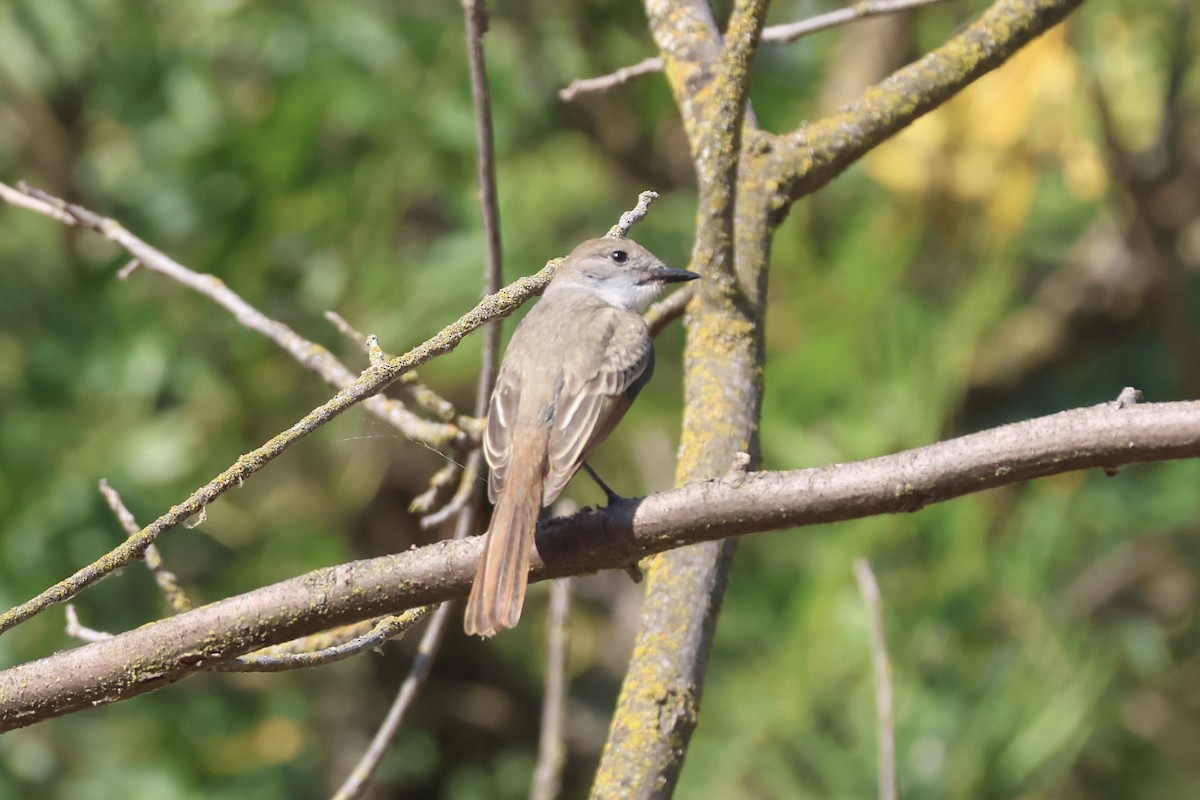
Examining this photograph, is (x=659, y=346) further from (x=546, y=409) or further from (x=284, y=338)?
(x=284, y=338)

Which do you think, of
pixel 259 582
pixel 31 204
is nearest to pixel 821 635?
pixel 259 582

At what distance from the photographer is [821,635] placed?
453 cm

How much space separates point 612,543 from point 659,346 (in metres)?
3.51

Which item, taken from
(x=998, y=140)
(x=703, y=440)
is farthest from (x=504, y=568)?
(x=998, y=140)

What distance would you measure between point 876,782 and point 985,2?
3.33m

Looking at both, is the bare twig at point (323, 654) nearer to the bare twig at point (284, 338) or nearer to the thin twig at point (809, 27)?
the bare twig at point (284, 338)

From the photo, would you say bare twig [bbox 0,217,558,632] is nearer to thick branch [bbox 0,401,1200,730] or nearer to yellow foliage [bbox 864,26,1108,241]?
thick branch [bbox 0,401,1200,730]

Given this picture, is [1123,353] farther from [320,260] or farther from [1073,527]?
[320,260]

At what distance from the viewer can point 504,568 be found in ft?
6.95

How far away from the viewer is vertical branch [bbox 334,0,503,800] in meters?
2.46

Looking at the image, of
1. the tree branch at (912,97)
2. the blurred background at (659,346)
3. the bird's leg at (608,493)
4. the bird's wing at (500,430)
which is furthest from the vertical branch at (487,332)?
the blurred background at (659,346)

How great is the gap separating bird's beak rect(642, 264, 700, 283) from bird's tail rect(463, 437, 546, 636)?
1258mm

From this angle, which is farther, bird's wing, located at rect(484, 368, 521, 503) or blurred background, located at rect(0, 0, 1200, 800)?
blurred background, located at rect(0, 0, 1200, 800)

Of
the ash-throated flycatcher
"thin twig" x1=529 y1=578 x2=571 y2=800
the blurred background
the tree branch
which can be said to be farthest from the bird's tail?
the blurred background
